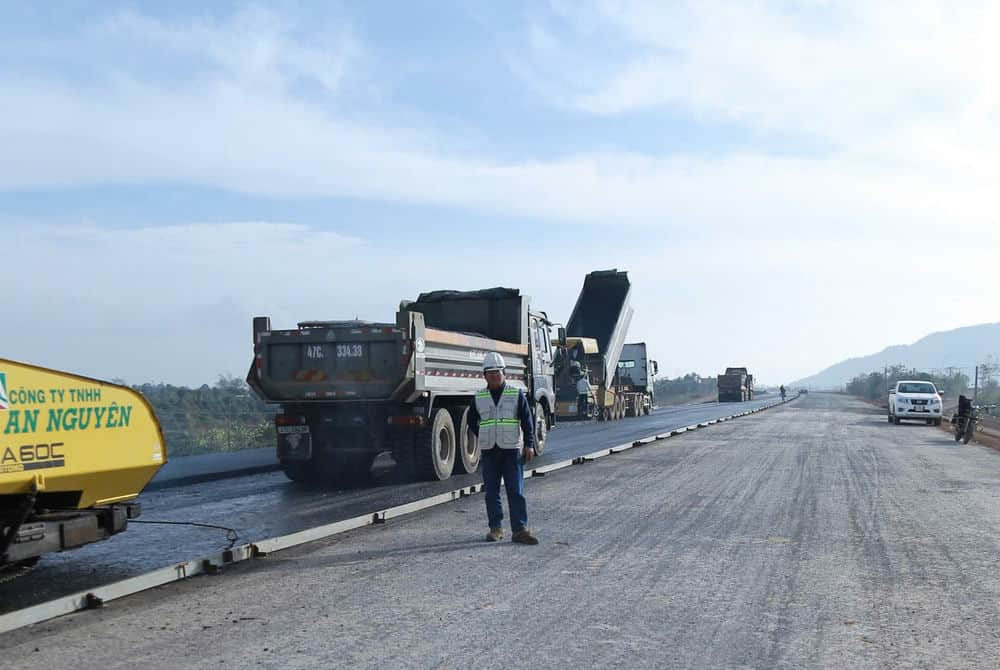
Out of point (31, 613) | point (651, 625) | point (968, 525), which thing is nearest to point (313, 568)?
point (31, 613)

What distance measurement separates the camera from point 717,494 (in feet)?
40.3

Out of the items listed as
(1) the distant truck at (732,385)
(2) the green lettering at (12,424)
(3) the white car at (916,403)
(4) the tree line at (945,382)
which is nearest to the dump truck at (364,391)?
(2) the green lettering at (12,424)

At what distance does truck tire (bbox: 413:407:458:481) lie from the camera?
13.8m

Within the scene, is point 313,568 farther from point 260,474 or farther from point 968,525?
point 260,474

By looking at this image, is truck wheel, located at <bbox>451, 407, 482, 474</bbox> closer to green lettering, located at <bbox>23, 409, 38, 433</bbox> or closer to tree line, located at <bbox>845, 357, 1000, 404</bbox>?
green lettering, located at <bbox>23, 409, 38, 433</bbox>

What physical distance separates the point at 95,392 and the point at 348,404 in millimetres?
6811

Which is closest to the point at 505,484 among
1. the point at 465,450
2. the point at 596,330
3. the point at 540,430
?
the point at 465,450

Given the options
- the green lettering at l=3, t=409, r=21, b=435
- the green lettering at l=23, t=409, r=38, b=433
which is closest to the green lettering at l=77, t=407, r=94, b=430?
the green lettering at l=23, t=409, r=38, b=433

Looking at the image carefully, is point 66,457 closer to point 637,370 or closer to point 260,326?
point 260,326

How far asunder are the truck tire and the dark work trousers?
4.78 m

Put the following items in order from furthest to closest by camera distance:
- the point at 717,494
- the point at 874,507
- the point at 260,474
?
the point at 260,474 → the point at 717,494 → the point at 874,507

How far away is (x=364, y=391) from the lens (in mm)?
13266

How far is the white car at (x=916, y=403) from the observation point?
32469 millimetres

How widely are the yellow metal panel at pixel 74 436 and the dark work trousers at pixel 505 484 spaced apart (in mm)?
3134
